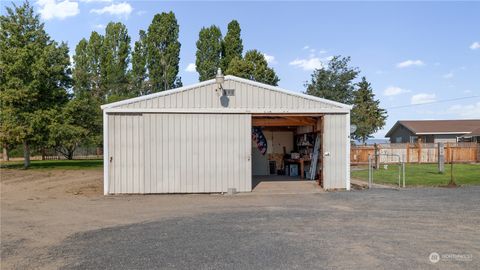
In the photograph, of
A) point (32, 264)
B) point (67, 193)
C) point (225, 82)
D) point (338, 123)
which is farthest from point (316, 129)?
point (32, 264)

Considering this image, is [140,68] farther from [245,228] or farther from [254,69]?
[245,228]

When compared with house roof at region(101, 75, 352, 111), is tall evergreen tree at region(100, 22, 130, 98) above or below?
above

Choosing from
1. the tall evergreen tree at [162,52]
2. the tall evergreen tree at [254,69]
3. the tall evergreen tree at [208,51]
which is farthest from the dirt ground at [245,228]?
the tall evergreen tree at [162,52]

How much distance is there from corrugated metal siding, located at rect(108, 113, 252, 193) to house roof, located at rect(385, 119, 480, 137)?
30589 millimetres

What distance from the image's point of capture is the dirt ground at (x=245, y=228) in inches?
252

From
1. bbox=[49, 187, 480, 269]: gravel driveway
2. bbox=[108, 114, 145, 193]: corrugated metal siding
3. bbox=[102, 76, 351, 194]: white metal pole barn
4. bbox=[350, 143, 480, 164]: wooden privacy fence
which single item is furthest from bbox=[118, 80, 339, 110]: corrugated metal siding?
bbox=[350, 143, 480, 164]: wooden privacy fence

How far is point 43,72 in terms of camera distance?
1018 inches

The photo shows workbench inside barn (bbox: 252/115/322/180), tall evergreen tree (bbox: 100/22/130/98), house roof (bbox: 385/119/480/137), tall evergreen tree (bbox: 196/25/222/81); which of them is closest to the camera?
workbench inside barn (bbox: 252/115/322/180)

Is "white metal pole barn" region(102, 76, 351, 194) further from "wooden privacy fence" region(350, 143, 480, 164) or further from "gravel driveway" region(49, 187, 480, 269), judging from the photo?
"wooden privacy fence" region(350, 143, 480, 164)

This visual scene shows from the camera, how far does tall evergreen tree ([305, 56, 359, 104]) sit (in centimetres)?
3577

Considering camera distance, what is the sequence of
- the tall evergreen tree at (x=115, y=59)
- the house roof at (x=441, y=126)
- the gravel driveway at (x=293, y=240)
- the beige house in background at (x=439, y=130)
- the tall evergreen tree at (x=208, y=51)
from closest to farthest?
the gravel driveway at (x=293, y=240)
the tall evergreen tree at (x=208, y=51)
the beige house in background at (x=439, y=130)
the house roof at (x=441, y=126)
the tall evergreen tree at (x=115, y=59)

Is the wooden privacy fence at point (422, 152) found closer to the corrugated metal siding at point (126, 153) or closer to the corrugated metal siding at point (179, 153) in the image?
the corrugated metal siding at point (179, 153)

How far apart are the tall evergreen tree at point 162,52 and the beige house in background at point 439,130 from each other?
22180 millimetres

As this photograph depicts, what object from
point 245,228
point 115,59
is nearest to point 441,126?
point 115,59
